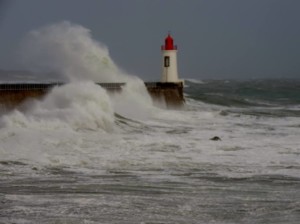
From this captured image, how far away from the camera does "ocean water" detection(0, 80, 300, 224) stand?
19.8ft

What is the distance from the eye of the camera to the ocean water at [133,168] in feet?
19.8

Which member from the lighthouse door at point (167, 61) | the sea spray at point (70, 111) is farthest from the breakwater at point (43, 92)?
the lighthouse door at point (167, 61)

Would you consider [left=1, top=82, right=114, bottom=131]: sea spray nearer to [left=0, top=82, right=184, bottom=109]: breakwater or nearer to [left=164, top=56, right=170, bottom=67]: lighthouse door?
[left=0, top=82, right=184, bottom=109]: breakwater

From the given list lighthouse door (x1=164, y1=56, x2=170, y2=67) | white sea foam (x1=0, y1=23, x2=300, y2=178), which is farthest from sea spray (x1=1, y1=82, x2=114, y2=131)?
lighthouse door (x1=164, y1=56, x2=170, y2=67)

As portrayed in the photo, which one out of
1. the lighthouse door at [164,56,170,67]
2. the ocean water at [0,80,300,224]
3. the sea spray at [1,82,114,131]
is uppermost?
the lighthouse door at [164,56,170,67]

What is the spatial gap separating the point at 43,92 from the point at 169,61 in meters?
6.95

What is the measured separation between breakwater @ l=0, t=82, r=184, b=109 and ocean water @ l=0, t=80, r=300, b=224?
273 mm

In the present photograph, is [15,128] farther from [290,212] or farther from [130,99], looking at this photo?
[130,99]

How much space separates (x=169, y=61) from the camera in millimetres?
21406

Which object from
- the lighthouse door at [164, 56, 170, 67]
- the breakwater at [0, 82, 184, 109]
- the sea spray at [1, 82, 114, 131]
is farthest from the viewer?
the lighthouse door at [164, 56, 170, 67]

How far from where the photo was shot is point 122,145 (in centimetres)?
1080

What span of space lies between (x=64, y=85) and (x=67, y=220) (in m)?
10.5

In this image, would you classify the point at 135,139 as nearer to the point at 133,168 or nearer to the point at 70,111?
the point at 70,111

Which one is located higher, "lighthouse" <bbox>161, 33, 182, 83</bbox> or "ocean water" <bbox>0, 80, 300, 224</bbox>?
"lighthouse" <bbox>161, 33, 182, 83</bbox>
